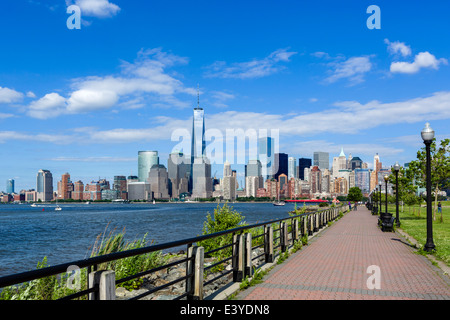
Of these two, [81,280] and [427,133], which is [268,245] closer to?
[81,280]

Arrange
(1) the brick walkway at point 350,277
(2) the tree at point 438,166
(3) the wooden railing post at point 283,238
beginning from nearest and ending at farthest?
(1) the brick walkway at point 350,277, (3) the wooden railing post at point 283,238, (2) the tree at point 438,166

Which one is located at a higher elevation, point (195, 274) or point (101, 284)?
point (101, 284)

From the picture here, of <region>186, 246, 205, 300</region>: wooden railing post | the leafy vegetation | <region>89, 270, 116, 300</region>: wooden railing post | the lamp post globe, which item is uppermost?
the lamp post globe

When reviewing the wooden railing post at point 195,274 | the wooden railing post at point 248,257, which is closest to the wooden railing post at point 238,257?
the wooden railing post at point 248,257

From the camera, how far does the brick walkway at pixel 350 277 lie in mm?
7652

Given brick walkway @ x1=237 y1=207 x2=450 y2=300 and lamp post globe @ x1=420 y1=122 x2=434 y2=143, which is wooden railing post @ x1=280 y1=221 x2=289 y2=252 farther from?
lamp post globe @ x1=420 y1=122 x2=434 y2=143

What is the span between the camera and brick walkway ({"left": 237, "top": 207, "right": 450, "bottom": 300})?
25.1 ft

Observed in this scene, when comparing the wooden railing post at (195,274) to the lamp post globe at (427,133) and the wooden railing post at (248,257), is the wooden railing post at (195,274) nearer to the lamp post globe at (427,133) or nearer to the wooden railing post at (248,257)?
the wooden railing post at (248,257)

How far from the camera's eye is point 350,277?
940 centimetres

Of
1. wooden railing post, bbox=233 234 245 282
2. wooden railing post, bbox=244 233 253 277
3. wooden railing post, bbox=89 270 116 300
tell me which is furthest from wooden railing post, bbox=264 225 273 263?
wooden railing post, bbox=89 270 116 300

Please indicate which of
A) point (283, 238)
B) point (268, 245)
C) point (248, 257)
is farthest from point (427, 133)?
point (248, 257)

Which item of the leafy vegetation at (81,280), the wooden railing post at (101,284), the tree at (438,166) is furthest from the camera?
the tree at (438,166)
